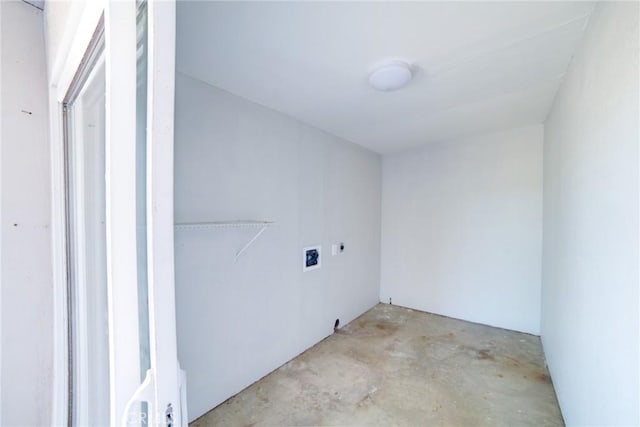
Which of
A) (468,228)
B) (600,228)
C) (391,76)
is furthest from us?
(468,228)

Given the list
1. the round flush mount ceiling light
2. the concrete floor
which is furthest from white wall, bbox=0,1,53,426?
the round flush mount ceiling light

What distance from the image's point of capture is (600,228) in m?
1.32

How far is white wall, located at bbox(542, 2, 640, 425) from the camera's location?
3.43ft

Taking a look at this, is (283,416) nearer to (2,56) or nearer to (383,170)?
(2,56)

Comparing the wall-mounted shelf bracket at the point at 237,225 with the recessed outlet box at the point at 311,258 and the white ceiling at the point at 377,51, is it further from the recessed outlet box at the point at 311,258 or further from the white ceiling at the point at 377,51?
the white ceiling at the point at 377,51

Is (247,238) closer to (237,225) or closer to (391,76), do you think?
(237,225)

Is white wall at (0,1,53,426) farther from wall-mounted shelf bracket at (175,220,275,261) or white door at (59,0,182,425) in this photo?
white door at (59,0,182,425)

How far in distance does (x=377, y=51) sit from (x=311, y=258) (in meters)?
1.93

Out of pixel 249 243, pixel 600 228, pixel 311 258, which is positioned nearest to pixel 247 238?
pixel 249 243

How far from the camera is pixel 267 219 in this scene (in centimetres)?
240

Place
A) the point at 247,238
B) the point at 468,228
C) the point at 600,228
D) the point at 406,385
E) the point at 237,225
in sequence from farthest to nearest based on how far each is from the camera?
the point at 468,228, the point at 406,385, the point at 247,238, the point at 237,225, the point at 600,228

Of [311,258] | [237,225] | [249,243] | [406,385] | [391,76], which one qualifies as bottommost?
[406,385]

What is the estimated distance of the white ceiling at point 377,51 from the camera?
4.38 ft

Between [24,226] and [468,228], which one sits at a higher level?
[24,226]
